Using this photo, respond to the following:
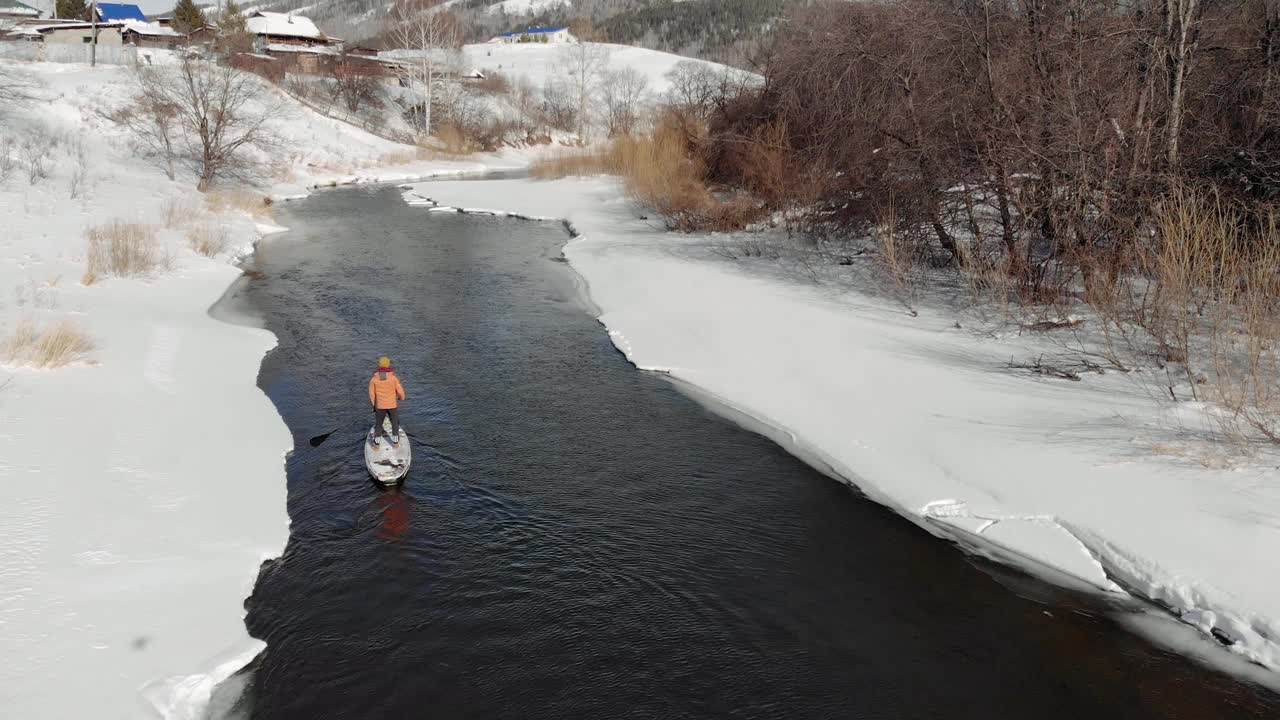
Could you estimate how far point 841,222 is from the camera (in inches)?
804

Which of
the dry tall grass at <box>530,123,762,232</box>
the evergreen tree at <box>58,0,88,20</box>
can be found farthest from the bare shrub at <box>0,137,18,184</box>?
the evergreen tree at <box>58,0,88,20</box>

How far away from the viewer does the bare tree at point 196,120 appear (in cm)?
3366

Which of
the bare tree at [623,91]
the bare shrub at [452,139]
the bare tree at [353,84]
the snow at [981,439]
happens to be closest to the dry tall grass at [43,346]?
the snow at [981,439]

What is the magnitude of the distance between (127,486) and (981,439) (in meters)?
9.76

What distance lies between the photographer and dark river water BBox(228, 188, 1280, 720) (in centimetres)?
648

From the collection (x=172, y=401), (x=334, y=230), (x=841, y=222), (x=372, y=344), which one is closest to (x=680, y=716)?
(x=172, y=401)

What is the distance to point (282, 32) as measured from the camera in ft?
257

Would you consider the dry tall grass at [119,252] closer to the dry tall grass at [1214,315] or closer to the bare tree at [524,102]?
the dry tall grass at [1214,315]

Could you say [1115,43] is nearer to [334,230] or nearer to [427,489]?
[427,489]

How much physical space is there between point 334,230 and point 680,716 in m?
26.0

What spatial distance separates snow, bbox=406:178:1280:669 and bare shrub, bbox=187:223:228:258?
11.1 meters

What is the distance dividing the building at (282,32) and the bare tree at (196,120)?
40.8 metres

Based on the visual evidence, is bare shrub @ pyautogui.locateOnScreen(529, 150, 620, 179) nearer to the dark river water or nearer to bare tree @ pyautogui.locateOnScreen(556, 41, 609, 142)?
bare tree @ pyautogui.locateOnScreen(556, 41, 609, 142)

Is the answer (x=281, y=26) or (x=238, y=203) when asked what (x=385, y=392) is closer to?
(x=238, y=203)
